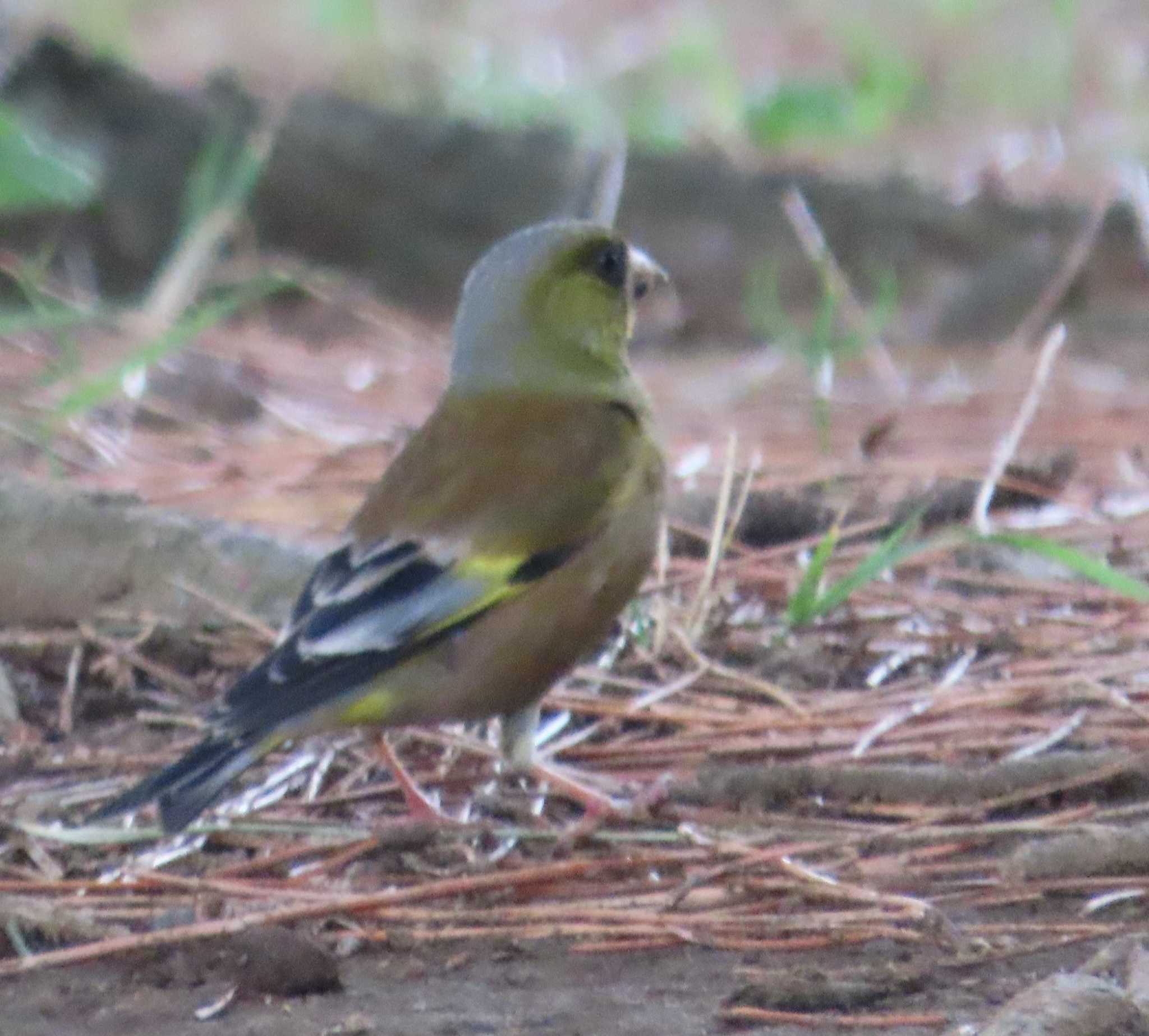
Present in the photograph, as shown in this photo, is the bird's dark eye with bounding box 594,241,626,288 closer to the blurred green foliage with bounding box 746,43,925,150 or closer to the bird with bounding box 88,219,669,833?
the bird with bounding box 88,219,669,833

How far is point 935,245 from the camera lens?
7.54 metres

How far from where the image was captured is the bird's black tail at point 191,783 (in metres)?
2.97

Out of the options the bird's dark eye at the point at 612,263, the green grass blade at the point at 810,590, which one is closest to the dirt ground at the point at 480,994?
the green grass blade at the point at 810,590

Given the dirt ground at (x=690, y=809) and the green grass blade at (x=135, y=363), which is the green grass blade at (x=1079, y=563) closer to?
the dirt ground at (x=690, y=809)

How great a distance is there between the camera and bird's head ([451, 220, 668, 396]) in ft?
13.5

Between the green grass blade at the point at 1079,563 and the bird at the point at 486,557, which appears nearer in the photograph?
the bird at the point at 486,557

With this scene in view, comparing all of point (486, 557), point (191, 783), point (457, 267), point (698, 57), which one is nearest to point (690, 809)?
point (486, 557)

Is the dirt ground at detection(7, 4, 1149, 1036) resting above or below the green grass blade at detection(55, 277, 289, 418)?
below

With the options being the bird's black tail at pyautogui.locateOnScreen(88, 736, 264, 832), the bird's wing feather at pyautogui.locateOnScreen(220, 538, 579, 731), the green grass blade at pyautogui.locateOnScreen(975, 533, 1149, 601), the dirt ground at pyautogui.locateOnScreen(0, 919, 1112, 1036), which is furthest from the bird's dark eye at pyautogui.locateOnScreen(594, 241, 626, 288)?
the dirt ground at pyautogui.locateOnScreen(0, 919, 1112, 1036)

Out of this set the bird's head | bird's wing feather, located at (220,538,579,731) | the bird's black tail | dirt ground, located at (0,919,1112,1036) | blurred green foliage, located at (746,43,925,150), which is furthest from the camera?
blurred green foliage, located at (746,43,925,150)

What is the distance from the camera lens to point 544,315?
412 cm

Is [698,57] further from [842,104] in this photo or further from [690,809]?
[690,809]

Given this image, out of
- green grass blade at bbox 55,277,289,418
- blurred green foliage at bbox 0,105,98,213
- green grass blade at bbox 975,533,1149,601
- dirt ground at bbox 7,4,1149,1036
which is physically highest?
blurred green foliage at bbox 0,105,98,213

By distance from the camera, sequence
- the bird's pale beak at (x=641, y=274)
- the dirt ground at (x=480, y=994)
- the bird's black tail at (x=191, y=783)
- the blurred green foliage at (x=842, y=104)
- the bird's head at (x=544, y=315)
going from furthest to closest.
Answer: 1. the blurred green foliage at (x=842, y=104)
2. the bird's pale beak at (x=641, y=274)
3. the bird's head at (x=544, y=315)
4. the bird's black tail at (x=191, y=783)
5. the dirt ground at (x=480, y=994)
